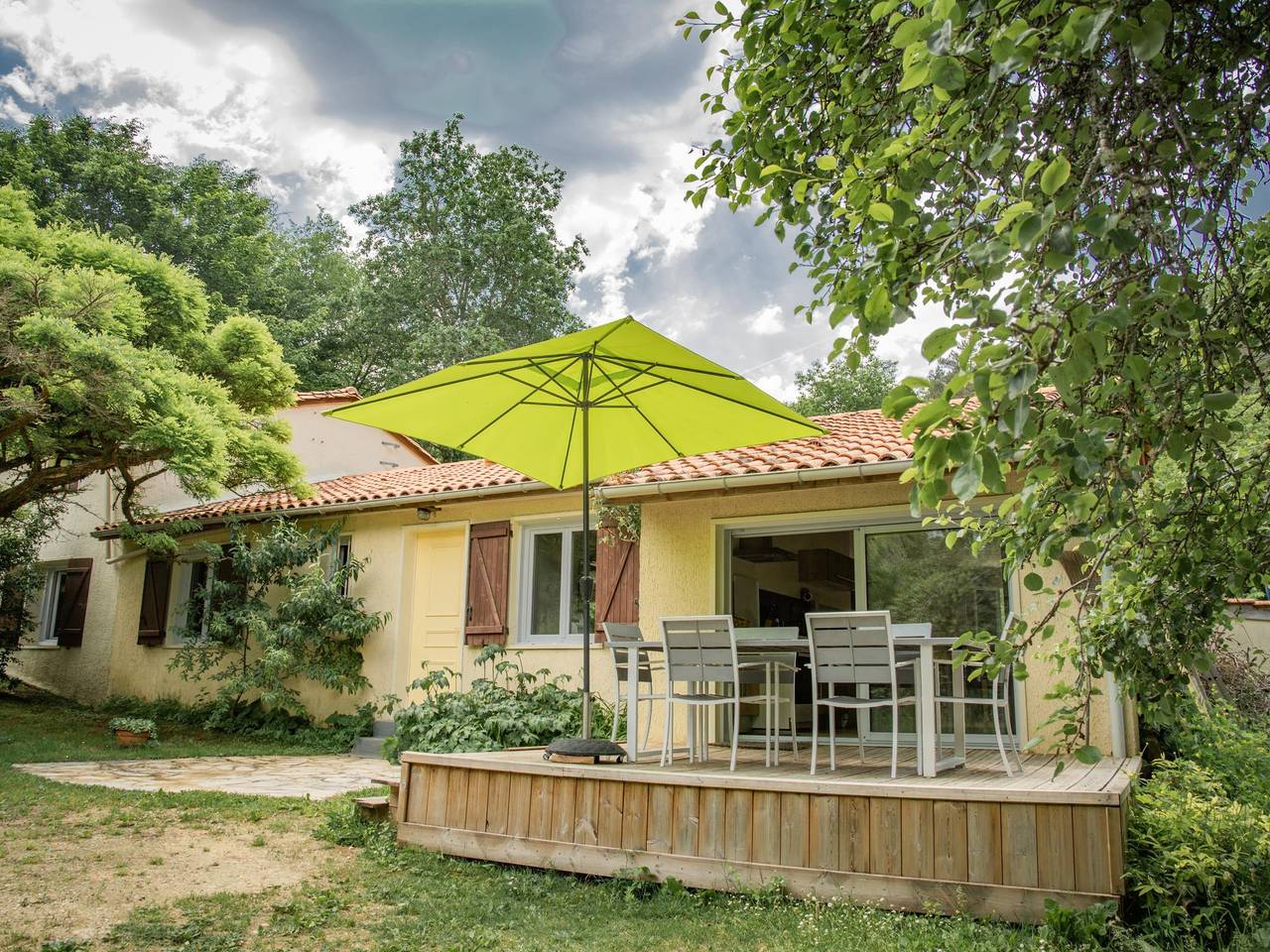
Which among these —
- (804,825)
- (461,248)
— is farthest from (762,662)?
(461,248)

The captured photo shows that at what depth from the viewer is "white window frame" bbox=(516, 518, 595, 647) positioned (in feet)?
30.3

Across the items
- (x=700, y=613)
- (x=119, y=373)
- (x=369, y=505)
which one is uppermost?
(x=119, y=373)

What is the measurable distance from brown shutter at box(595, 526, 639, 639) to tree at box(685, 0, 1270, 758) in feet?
17.8

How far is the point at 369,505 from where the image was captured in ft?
34.4

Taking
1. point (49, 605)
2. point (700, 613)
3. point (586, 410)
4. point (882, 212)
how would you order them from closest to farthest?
point (882, 212) < point (586, 410) < point (700, 613) < point (49, 605)

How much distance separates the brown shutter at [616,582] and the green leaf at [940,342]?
7.10 metres

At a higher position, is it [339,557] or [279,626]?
[339,557]

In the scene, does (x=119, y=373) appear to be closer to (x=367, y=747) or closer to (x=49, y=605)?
(x=367, y=747)

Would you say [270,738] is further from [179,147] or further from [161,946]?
[179,147]

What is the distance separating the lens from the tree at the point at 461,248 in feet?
82.1

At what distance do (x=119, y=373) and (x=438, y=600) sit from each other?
13.0ft

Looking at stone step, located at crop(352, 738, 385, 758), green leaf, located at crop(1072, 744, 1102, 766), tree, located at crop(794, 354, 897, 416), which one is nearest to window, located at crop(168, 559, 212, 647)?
stone step, located at crop(352, 738, 385, 758)

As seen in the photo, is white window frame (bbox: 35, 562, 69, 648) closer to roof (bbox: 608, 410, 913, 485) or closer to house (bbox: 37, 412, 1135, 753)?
house (bbox: 37, 412, 1135, 753)

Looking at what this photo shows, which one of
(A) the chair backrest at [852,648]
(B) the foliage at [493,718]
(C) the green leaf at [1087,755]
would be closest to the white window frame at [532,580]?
(B) the foliage at [493,718]
